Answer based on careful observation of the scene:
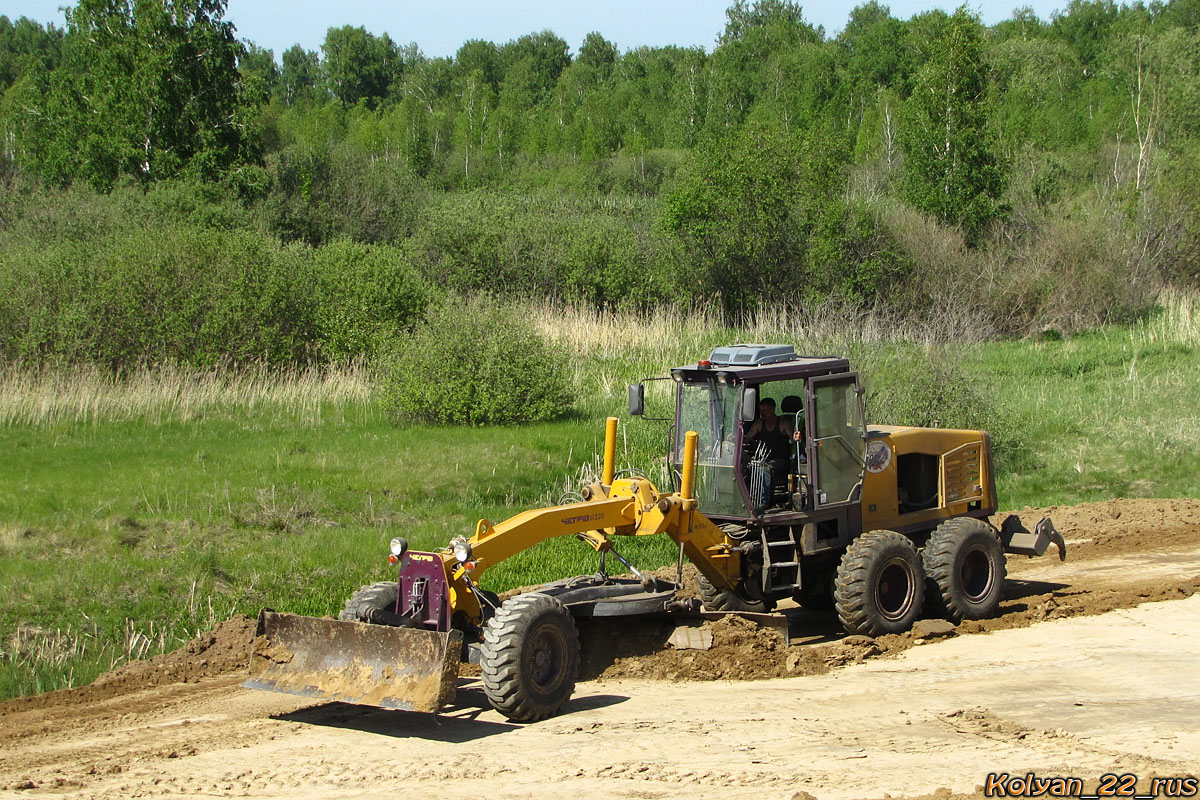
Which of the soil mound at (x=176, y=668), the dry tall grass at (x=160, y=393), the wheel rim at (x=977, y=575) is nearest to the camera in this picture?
the soil mound at (x=176, y=668)

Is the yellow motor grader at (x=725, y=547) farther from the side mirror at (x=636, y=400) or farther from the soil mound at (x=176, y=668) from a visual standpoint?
the soil mound at (x=176, y=668)

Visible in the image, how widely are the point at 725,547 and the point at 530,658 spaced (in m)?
2.48

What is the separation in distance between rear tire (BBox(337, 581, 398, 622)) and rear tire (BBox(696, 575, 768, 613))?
2.87 m

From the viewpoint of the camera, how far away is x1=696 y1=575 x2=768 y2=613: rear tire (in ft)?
35.1

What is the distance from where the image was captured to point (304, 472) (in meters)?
16.5

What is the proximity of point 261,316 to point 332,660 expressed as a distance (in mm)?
17869

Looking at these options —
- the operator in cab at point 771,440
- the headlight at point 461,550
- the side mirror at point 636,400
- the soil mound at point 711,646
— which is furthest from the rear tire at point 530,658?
the operator in cab at point 771,440

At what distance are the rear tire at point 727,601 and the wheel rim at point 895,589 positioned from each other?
3.42ft

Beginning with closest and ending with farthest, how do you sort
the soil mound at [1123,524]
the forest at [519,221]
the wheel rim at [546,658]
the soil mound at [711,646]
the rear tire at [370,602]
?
1. the wheel rim at [546,658]
2. the rear tire at [370,602]
3. the soil mound at [711,646]
4. the soil mound at [1123,524]
5. the forest at [519,221]

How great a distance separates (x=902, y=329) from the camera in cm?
2495

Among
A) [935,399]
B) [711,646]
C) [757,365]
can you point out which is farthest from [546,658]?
[935,399]

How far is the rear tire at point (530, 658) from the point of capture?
823 centimetres

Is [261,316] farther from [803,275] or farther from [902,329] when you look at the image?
[803,275]

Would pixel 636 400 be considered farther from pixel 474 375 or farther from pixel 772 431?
pixel 474 375
